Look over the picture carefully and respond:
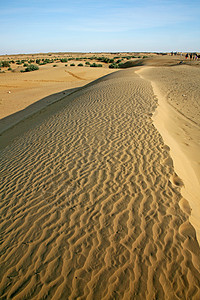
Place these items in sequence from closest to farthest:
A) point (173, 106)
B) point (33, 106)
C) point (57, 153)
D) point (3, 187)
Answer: point (3, 187) < point (57, 153) < point (173, 106) < point (33, 106)

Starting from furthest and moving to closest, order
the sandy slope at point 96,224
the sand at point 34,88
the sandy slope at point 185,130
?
the sand at point 34,88, the sandy slope at point 185,130, the sandy slope at point 96,224

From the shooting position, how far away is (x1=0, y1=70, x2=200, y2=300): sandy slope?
9.18 feet

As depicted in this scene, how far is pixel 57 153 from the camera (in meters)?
6.16

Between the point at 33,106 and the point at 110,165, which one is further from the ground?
the point at 110,165

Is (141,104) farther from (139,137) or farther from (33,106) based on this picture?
(33,106)

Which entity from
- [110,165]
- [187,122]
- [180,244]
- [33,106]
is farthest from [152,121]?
[33,106]

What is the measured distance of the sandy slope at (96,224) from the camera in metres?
2.80

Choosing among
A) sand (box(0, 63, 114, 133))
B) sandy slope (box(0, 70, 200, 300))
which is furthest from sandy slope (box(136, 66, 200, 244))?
sand (box(0, 63, 114, 133))

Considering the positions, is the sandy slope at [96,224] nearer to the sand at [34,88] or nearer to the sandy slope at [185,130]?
the sandy slope at [185,130]

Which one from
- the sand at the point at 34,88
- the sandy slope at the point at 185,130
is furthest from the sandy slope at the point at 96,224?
the sand at the point at 34,88

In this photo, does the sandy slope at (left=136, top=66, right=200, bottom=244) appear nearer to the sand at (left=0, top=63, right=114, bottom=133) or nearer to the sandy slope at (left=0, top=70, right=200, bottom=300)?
the sandy slope at (left=0, top=70, right=200, bottom=300)

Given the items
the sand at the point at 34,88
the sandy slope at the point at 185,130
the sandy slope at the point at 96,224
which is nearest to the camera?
the sandy slope at the point at 96,224

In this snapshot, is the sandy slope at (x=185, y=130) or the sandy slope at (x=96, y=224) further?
the sandy slope at (x=185, y=130)

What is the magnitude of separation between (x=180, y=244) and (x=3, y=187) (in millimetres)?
3833
